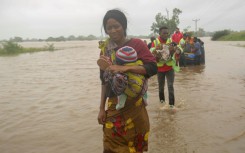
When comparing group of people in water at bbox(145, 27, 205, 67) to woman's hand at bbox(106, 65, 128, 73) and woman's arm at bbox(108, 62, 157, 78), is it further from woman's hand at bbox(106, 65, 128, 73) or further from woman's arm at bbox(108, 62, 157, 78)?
woman's hand at bbox(106, 65, 128, 73)

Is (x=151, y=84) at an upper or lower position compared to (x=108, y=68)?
lower

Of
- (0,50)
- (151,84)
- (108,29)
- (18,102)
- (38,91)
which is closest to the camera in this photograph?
(108,29)

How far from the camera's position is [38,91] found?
933 cm

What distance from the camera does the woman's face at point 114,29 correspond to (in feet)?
8.95

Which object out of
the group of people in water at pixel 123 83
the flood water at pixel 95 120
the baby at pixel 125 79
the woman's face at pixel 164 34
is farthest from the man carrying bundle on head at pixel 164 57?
the baby at pixel 125 79

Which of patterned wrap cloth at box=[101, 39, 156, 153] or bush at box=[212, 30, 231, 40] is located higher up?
bush at box=[212, 30, 231, 40]

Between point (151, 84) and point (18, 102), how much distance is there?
14.3 feet

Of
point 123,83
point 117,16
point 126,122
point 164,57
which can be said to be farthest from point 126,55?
point 164,57

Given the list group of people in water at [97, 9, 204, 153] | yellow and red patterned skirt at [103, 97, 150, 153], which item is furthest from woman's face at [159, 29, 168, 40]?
yellow and red patterned skirt at [103, 97, 150, 153]

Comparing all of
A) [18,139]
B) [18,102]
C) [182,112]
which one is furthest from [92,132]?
[18,102]

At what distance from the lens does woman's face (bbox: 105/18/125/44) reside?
2.73m

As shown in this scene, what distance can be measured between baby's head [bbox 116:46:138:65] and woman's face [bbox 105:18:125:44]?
219mm

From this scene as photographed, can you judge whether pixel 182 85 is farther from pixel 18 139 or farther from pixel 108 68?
pixel 108 68

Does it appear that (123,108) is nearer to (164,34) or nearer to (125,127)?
(125,127)
